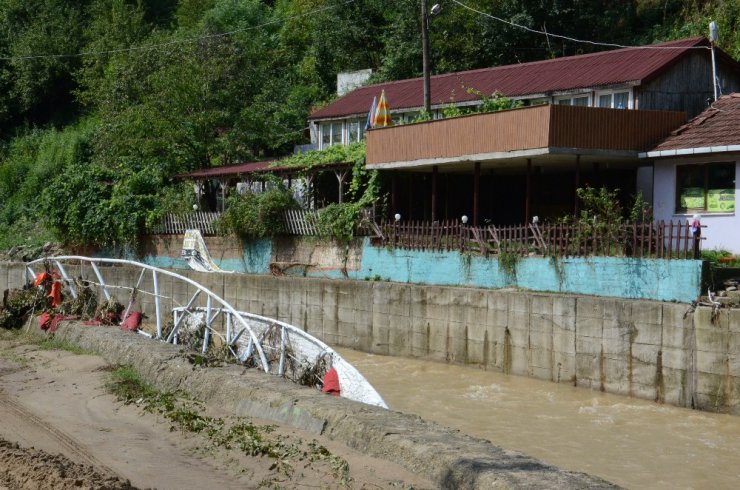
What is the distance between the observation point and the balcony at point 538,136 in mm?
20969

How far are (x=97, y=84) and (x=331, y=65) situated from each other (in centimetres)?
1265

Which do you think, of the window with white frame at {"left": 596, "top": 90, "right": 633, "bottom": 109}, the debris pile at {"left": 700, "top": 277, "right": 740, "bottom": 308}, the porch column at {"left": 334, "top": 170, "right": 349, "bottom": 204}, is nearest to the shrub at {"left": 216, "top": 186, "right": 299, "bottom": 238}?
the porch column at {"left": 334, "top": 170, "right": 349, "bottom": 204}

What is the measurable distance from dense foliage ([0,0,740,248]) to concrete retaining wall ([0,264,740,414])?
18.7ft

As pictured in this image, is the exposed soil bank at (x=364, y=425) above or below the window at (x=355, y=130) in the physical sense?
below

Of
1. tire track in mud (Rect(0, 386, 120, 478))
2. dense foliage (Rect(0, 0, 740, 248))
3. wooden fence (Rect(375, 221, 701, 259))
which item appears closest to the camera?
tire track in mud (Rect(0, 386, 120, 478))

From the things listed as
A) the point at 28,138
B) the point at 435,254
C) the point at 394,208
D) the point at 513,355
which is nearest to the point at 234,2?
the point at 28,138

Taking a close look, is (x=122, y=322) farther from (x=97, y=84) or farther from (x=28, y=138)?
(x=28, y=138)

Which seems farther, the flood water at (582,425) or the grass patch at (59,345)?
the grass patch at (59,345)

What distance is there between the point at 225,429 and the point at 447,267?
12551 millimetres

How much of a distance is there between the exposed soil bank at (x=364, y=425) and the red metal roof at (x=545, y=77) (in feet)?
55.8

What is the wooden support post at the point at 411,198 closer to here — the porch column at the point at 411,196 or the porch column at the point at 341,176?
the porch column at the point at 411,196

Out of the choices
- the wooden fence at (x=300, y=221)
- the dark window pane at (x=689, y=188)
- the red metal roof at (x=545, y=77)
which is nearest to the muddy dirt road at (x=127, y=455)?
the dark window pane at (x=689, y=188)

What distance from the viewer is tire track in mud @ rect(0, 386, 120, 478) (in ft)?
28.7

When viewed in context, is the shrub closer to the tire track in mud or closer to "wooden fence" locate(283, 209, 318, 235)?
"wooden fence" locate(283, 209, 318, 235)
